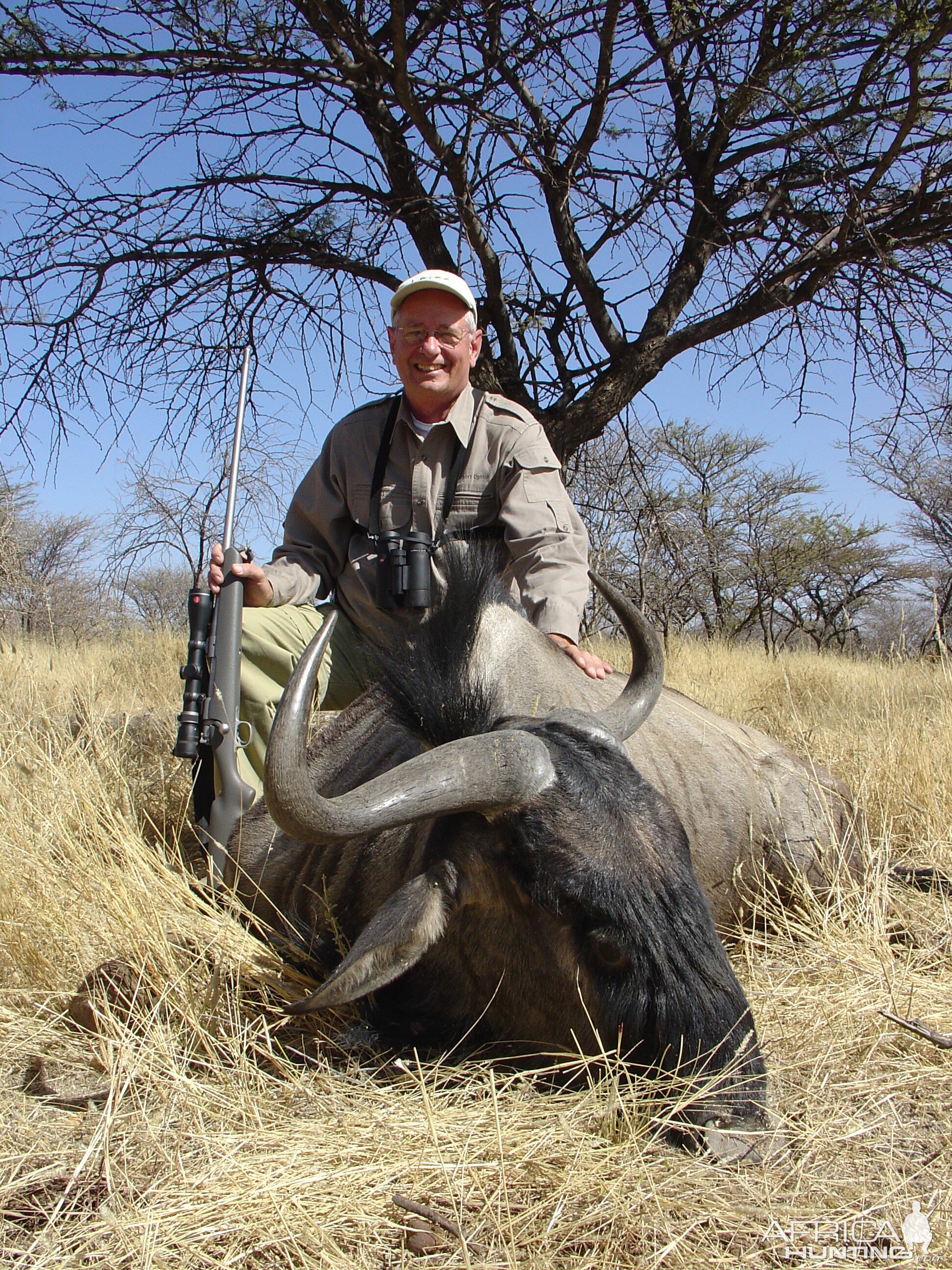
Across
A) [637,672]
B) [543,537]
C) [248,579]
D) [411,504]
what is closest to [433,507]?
[411,504]

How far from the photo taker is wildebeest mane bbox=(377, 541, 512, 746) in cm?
257

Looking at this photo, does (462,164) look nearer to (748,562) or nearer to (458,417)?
(458,417)

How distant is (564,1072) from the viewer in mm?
2234

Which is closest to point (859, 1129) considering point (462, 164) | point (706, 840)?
point (706, 840)

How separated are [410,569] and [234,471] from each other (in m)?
0.92

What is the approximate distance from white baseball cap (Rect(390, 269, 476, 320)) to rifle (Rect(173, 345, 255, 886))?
136cm

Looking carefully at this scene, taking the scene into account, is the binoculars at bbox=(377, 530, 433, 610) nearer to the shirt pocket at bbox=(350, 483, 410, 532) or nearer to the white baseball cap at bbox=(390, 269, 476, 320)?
the shirt pocket at bbox=(350, 483, 410, 532)

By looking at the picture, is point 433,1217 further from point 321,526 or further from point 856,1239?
point 321,526

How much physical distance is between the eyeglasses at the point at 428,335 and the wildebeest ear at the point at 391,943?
2.85 metres

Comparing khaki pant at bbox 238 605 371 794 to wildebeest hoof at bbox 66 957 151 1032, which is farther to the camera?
khaki pant at bbox 238 605 371 794

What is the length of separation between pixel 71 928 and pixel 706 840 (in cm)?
231

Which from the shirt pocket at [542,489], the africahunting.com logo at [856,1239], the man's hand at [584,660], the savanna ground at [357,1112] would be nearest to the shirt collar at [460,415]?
the shirt pocket at [542,489]

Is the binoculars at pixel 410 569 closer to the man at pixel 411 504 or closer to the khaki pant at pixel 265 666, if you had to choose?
the man at pixel 411 504

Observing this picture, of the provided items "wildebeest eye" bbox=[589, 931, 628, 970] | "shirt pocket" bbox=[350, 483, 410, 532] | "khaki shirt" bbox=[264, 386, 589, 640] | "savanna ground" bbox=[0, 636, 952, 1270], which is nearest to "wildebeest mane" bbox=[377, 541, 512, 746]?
"wildebeest eye" bbox=[589, 931, 628, 970]
